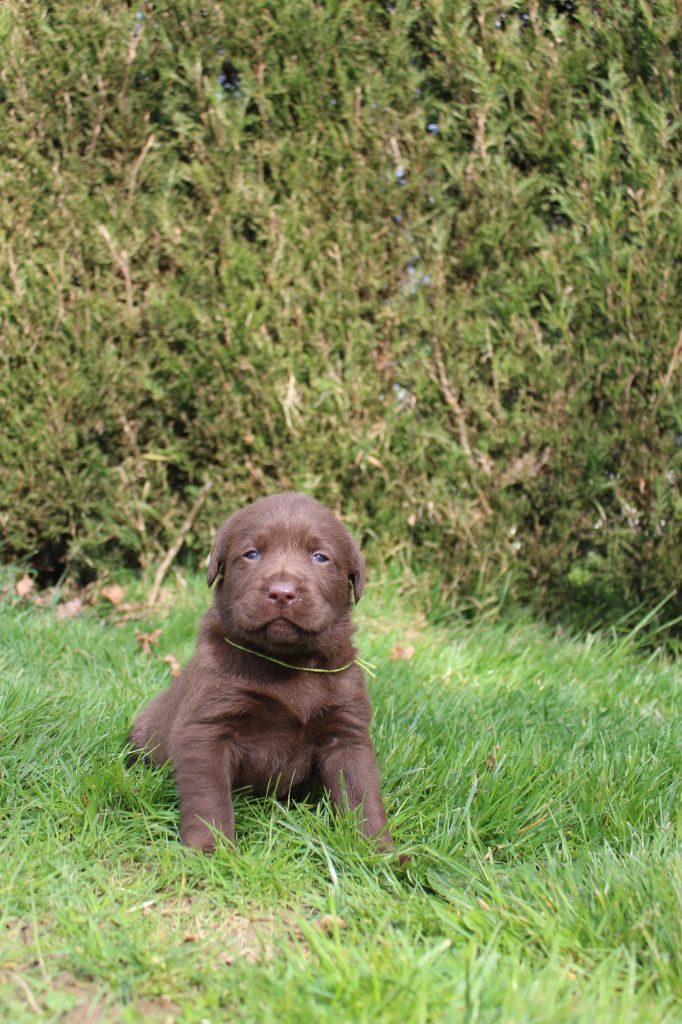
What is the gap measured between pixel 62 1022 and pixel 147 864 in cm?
68

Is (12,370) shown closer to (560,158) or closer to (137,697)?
(137,697)

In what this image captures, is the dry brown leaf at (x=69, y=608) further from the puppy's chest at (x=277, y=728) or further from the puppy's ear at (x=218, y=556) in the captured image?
the puppy's chest at (x=277, y=728)

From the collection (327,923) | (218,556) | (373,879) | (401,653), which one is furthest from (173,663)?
(327,923)

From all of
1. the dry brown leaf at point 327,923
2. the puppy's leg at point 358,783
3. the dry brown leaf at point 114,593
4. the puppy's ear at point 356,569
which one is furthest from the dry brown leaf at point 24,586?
the dry brown leaf at point 327,923

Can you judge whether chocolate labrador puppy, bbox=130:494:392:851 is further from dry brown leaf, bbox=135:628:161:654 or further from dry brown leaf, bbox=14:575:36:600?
dry brown leaf, bbox=14:575:36:600

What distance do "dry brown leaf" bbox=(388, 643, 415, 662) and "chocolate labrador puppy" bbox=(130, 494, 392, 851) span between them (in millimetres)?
1472

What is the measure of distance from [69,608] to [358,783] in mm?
2802

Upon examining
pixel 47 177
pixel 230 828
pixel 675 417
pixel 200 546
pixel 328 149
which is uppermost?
pixel 328 149

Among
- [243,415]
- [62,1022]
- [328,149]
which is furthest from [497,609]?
[62,1022]

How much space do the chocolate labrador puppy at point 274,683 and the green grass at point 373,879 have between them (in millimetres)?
133

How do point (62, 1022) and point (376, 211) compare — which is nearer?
point (62, 1022)

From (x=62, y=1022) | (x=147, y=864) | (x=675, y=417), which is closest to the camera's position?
(x=62, y=1022)

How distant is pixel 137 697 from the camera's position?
12.8 feet

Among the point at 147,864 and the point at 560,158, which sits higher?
the point at 560,158
